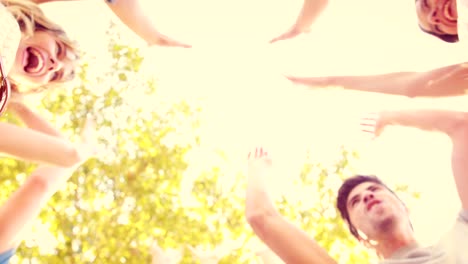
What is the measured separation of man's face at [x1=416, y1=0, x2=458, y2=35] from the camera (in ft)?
7.11

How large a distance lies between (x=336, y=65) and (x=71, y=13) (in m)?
1.03

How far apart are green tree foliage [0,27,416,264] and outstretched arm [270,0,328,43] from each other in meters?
0.49

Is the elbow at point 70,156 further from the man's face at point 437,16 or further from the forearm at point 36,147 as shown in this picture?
the man's face at point 437,16

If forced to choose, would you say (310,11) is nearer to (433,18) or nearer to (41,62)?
(433,18)

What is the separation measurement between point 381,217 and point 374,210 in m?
0.03

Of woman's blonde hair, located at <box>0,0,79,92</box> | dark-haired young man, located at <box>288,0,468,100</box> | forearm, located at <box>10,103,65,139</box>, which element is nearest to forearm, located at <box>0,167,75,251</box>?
forearm, located at <box>10,103,65,139</box>

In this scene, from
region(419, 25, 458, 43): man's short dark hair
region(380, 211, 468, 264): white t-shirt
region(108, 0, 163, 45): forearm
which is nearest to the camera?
region(380, 211, 468, 264): white t-shirt

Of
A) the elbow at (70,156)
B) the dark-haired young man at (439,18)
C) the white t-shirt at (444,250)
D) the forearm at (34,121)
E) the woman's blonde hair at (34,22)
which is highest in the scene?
the woman's blonde hair at (34,22)

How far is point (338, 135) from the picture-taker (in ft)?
7.65

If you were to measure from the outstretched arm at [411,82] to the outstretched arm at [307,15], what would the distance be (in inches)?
7.3

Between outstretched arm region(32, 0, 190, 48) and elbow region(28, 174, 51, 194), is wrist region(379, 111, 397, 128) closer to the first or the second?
outstretched arm region(32, 0, 190, 48)

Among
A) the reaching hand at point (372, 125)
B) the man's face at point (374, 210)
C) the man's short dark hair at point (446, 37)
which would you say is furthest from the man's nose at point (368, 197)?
the man's short dark hair at point (446, 37)

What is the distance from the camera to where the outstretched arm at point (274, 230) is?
2158 mm

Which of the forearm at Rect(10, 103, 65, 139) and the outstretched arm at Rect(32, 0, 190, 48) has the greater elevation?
the outstretched arm at Rect(32, 0, 190, 48)
